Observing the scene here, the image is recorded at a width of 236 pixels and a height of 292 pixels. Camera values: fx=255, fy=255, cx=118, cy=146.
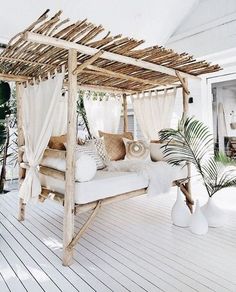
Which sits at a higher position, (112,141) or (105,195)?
(112,141)

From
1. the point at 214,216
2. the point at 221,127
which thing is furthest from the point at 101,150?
the point at 221,127

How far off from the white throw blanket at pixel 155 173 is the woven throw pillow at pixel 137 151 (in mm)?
654

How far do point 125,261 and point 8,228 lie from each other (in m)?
1.77

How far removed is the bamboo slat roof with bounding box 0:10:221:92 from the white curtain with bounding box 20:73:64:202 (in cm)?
32

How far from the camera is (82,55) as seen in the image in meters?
3.05

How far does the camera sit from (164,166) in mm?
3709

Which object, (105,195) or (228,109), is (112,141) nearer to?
(105,195)

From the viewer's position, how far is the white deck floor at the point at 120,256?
7.06ft

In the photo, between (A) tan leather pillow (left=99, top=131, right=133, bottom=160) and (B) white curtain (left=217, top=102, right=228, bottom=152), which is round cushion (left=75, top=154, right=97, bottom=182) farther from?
(B) white curtain (left=217, top=102, right=228, bottom=152)

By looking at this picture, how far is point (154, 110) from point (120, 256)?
294 cm

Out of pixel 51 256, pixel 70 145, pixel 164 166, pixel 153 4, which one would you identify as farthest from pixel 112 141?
pixel 153 4

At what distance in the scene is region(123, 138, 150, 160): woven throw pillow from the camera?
4398 millimetres

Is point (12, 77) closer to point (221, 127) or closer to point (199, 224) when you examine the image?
point (199, 224)

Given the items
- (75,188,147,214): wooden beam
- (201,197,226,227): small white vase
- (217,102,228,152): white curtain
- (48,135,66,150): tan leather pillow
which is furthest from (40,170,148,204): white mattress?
(217,102,228,152): white curtain
